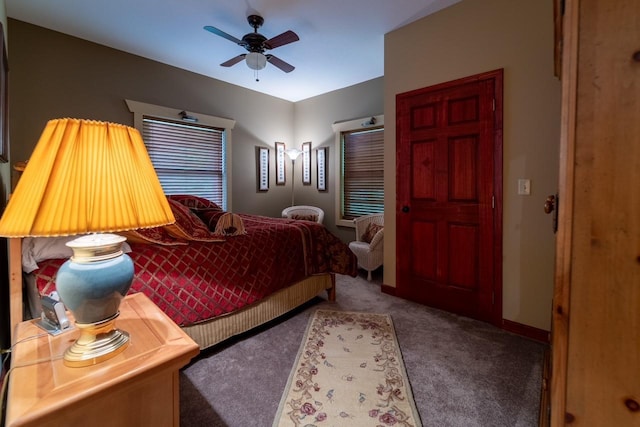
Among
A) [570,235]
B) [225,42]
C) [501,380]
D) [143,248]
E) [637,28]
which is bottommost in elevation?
[501,380]

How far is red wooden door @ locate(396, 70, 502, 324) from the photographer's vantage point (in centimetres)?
241

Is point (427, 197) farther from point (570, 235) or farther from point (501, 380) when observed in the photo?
point (570, 235)

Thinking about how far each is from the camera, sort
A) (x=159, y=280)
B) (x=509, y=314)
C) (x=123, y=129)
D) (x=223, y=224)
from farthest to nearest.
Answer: (x=509, y=314), (x=223, y=224), (x=159, y=280), (x=123, y=129)

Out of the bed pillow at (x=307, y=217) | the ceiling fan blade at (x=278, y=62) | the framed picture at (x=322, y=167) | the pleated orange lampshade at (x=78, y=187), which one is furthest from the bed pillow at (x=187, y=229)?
the framed picture at (x=322, y=167)

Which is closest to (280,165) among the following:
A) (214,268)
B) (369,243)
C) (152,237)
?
(369,243)

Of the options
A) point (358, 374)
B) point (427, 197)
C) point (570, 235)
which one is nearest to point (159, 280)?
point (358, 374)

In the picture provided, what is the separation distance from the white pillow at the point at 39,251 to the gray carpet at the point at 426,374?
0.97 metres

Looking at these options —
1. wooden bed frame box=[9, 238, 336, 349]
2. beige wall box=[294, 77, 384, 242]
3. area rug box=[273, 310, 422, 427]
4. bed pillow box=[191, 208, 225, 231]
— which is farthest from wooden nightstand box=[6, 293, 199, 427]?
beige wall box=[294, 77, 384, 242]

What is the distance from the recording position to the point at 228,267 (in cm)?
199

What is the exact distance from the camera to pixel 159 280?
1665 millimetres

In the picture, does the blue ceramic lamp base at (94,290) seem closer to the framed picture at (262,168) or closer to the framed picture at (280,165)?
the framed picture at (262,168)

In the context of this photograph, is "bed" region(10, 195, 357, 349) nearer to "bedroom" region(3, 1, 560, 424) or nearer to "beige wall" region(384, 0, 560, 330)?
"bedroom" region(3, 1, 560, 424)

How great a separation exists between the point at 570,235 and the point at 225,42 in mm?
3523

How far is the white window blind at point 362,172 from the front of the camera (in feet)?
13.8
